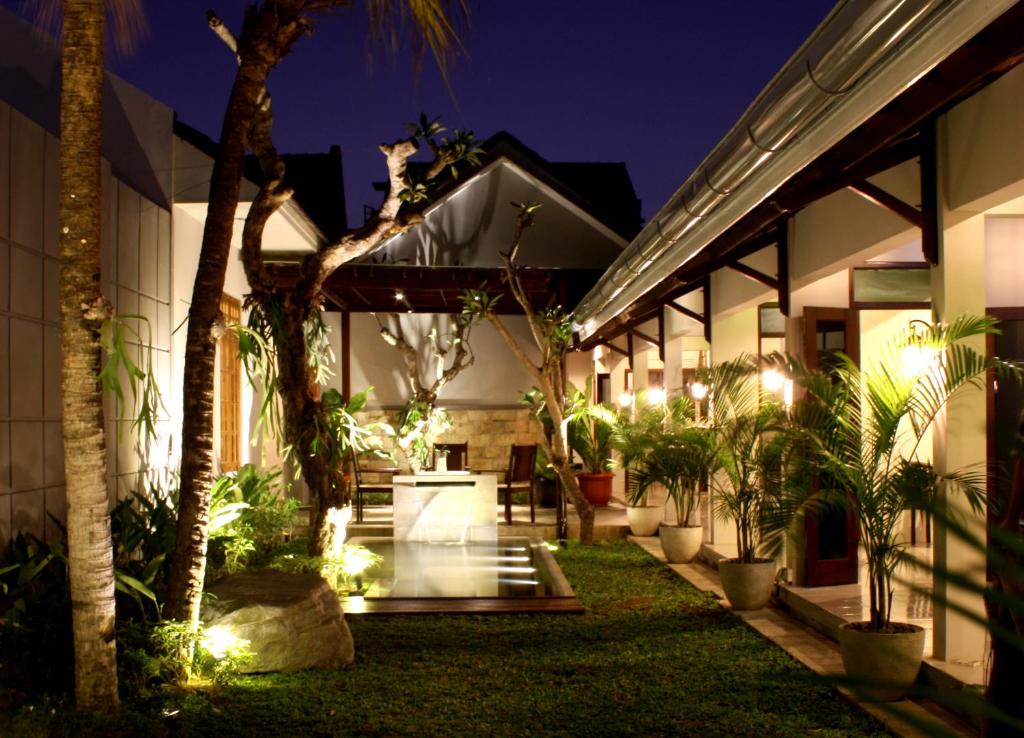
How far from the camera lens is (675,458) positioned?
7621 mm

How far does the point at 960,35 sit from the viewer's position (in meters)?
2.57

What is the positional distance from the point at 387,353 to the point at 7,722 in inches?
430

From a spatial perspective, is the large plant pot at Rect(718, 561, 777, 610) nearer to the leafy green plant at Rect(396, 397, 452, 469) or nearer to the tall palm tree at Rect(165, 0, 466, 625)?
the tall palm tree at Rect(165, 0, 466, 625)

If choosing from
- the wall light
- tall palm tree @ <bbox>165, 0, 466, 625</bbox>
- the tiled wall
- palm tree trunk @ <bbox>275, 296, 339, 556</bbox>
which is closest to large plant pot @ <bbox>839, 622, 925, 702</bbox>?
the wall light

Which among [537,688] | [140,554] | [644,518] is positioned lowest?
[537,688]

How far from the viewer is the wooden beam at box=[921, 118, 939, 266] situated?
179 inches

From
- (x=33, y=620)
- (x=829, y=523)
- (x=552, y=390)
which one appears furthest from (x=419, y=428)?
(x=33, y=620)

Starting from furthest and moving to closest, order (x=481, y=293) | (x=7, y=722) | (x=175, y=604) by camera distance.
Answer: (x=481, y=293), (x=175, y=604), (x=7, y=722)

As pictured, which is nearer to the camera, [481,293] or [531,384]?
[481,293]

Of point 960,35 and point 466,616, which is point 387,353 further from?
point 960,35

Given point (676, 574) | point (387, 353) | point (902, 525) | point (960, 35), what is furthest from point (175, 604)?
point (387, 353)

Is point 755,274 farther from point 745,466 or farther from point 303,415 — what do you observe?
point 303,415

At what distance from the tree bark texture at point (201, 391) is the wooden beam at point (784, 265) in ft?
12.8

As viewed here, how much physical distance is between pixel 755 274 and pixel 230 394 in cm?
519
